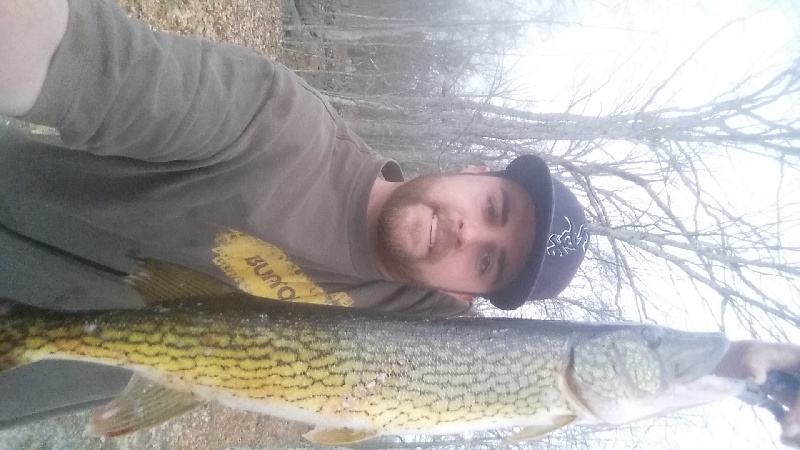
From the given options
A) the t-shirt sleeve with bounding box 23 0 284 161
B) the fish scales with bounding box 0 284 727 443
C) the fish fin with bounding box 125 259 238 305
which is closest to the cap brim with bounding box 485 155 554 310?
the fish scales with bounding box 0 284 727 443

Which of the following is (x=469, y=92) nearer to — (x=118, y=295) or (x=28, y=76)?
(x=118, y=295)

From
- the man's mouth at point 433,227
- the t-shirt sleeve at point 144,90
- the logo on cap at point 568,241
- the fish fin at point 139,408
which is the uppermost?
the t-shirt sleeve at point 144,90

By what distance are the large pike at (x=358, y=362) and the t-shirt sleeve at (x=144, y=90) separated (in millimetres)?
527

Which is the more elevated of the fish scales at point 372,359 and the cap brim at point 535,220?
the cap brim at point 535,220

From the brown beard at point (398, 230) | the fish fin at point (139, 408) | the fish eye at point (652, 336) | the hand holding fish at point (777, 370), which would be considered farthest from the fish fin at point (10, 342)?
the hand holding fish at point (777, 370)

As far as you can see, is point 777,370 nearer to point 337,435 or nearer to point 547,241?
point 547,241

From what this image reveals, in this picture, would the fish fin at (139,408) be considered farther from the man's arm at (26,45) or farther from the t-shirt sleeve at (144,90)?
the man's arm at (26,45)

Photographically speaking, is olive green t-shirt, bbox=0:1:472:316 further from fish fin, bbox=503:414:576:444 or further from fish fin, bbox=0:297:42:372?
fish fin, bbox=503:414:576:444

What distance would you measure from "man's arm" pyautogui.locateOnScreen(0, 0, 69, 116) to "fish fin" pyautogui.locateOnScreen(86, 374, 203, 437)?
1.01 metres

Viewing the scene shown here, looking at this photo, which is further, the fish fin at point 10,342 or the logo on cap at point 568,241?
the logo on cap at point 568,241

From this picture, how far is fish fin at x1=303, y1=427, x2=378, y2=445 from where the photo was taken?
1869 millimetres

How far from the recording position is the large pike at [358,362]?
1.71 meters

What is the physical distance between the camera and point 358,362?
1.88m

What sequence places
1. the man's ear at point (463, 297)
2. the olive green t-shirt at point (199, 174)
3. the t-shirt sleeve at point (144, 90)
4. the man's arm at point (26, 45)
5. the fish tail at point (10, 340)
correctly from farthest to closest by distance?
the man's ear at point (463, 297) → the fish tail at point (10, 340) → the olive green t-shirt at point (199, 174) → the t-shirt sleeve at point (144, 90) → the man's arm at point (26, 45)
